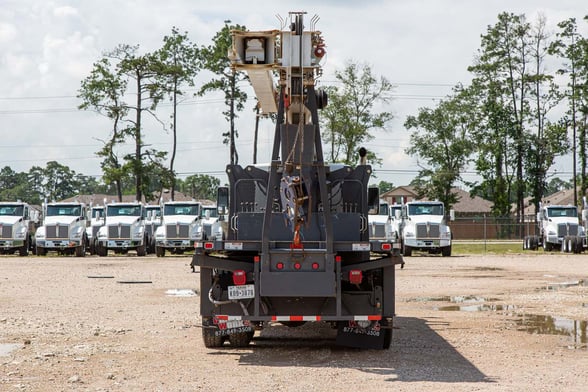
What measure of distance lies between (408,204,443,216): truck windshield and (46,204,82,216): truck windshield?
15.5 meters

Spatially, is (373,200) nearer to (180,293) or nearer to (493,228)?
(180,293)

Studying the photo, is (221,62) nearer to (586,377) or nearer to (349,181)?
(349,181)

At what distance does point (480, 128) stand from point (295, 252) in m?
65.5

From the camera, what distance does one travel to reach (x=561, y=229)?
47938 millimetres

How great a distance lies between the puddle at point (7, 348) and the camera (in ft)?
39.9

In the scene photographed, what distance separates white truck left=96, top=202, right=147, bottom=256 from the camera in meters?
44.3

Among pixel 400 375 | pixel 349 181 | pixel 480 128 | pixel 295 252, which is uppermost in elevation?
pixel 480 128

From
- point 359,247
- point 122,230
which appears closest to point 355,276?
point 359,247

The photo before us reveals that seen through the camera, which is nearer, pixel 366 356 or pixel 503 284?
pixel 366 356

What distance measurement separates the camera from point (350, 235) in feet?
42.7

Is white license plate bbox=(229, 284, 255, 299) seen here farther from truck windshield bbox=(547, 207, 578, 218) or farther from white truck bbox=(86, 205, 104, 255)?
truck windshield bbox=(547, 207, 578, 218)

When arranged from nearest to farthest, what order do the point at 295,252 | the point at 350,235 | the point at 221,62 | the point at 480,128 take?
the point at 295,252 → the point at 350,235 → the point at 221,62 → the point at 480,128

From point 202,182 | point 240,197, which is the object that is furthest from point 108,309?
point 202,182

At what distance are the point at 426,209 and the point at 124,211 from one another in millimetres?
14028
